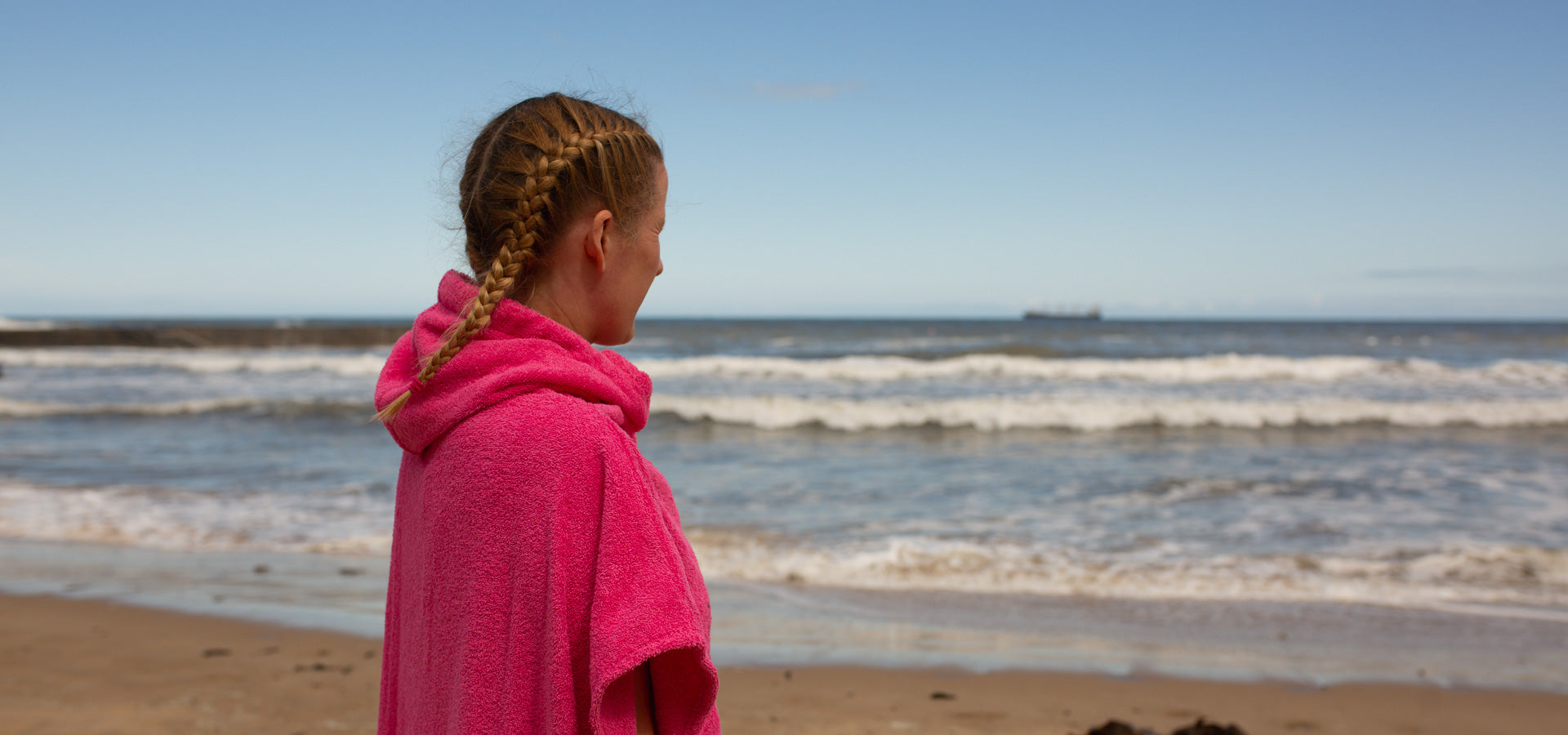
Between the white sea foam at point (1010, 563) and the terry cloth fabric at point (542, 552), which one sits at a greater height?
the terry cloth fabric at point (542, 552)

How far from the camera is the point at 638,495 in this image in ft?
3.08

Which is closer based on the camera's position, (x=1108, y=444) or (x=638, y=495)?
(x=638, y=495)

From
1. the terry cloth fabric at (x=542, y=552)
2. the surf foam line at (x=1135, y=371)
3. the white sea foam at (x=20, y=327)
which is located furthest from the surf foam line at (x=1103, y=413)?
the white sea foam at (x=20, y=327)

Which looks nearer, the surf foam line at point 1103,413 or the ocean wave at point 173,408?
the surf foam line at point 1103,413

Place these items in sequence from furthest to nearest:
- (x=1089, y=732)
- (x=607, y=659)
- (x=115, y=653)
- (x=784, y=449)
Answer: (x=784, y=449) → (x=115, y=653) → (x=1089, y=732) → (x=607, y=659)

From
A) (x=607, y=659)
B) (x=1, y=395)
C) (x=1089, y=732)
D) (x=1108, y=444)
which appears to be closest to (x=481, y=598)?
(x=607, y=659)

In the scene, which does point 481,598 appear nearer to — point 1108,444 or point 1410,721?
point 1410,721

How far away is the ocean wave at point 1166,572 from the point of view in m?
5.52

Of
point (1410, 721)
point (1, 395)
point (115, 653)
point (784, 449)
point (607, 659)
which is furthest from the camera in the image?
point (1, 395)

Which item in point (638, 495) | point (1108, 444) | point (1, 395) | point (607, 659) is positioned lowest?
point (1, 395)

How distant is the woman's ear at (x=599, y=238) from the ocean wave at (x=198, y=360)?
65.5 ft

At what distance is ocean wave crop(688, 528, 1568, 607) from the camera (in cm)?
552

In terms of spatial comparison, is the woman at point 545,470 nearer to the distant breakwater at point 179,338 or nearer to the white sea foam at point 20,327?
the distant breakwater at point 179,338

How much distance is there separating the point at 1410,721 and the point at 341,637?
497 cm
